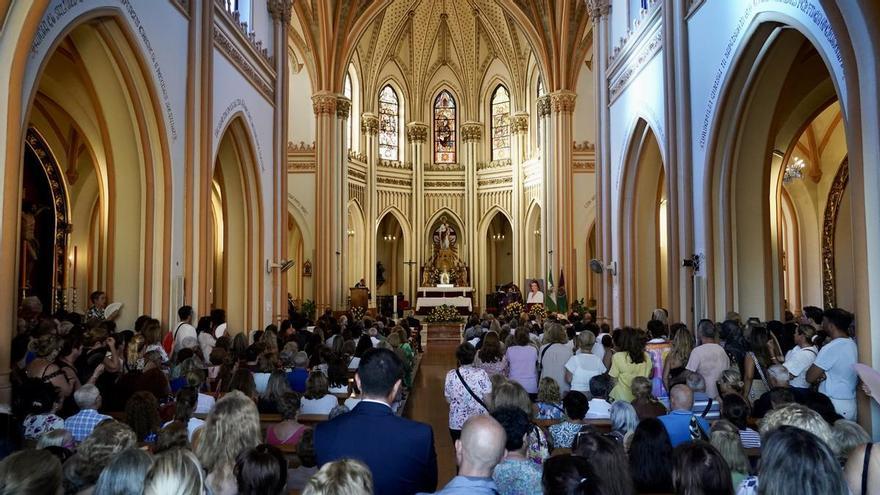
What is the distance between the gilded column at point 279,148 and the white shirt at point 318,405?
1090 cm

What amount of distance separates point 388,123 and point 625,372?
26.7 m

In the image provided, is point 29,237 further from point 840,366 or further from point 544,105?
point 544,105

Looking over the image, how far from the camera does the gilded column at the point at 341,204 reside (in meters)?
26.1

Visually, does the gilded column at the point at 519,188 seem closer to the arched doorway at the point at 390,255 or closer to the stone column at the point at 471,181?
the stone column at the point at 471,181

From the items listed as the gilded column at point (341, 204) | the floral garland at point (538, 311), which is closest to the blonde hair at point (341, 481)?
the floral garland at point (538, 311)

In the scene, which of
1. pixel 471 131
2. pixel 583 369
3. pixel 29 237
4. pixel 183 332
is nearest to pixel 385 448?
pixel 583 369

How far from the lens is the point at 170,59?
11.4 meters

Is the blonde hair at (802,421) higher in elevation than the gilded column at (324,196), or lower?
lower

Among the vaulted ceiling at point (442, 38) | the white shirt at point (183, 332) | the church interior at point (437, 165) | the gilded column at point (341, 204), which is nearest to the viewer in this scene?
the church interior at point (437, 165)

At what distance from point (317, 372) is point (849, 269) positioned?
16314 millimetres

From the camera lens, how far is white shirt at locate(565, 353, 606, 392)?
A: 24.5 feet

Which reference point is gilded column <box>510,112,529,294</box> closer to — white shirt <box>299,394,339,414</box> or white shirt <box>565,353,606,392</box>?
white shirt <box>565,353,606,392</box>

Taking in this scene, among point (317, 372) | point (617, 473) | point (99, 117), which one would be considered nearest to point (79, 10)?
point (99, 117)

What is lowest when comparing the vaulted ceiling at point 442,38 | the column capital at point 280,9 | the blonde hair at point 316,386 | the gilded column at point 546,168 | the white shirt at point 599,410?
the white shirt at point 599,410
